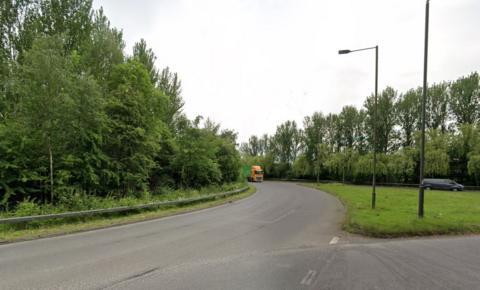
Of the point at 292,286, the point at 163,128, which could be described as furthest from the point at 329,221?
the point at 163,128

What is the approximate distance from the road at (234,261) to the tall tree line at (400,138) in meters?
39.3

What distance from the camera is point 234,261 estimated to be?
240 inches

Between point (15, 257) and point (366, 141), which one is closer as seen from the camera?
point (15, 257)

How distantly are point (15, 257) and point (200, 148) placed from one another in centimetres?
1727

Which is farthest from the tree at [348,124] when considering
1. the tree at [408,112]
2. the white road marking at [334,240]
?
the white road marking at [334,240]

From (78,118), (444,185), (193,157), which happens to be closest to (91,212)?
(78,118)

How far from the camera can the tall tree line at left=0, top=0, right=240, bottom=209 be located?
1200 centimetres

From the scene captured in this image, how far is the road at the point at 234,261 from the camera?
4.84 m

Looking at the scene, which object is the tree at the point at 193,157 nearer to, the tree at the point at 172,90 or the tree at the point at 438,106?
the tree at the point at 172,90

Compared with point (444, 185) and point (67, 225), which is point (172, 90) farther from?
point (444, 185)

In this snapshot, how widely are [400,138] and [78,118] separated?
180 feet

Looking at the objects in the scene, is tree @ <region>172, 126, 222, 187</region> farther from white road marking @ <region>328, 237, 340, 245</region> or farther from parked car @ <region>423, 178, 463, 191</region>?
parked car @ <region>423, 178, 463, 191</region>

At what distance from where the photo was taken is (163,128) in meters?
19.2

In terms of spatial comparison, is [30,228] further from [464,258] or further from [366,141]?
[366,141]
